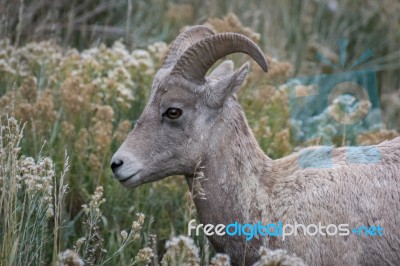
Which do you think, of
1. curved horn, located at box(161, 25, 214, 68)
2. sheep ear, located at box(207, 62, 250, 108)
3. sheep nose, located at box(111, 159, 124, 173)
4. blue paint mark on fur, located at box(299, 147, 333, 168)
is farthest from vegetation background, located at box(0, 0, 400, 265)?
curved horn, located at box(161, 25, 214, 68)

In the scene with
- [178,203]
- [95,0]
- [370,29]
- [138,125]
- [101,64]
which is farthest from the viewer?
[370,29]

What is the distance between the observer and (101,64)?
24.5 feet

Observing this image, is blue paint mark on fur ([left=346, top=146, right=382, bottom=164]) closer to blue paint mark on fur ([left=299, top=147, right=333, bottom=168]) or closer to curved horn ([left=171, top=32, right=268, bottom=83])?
blue paint mark on fur ([left=299, top=147, right=333, bottom=168])

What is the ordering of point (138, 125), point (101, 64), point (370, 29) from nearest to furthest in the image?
point (138, 125), point (101, 64), point (370, 29)

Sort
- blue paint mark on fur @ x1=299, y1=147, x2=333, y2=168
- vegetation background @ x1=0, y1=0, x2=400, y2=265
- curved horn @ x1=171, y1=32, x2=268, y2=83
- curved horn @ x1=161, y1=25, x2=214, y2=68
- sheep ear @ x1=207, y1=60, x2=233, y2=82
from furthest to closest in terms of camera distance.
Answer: sheep ear @ x1=207, y1=60, x2=233, y2=82
curved horn @ x1=161, y1=25, x2=214, y2=68
blue paint mark on fur @ x1=299, y1=147, x2=333, y2=168
curved horn @ x1=171, y1=32, x2=268, y2=83
vegetation background @ x1=0, y1=0, x2=400, y2=265

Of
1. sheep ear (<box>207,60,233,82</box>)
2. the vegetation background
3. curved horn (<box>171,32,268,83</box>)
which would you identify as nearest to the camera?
the vegetation background

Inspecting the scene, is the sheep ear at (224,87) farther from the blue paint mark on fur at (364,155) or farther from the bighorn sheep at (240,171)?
the blue paint mark on fur at (364,155)

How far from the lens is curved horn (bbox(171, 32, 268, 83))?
189 inches

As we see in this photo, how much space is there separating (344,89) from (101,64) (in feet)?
9.15

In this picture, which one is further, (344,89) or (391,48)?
(391,48)

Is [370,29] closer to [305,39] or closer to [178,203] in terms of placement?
[305,39]

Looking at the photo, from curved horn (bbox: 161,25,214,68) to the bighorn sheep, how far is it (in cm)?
25

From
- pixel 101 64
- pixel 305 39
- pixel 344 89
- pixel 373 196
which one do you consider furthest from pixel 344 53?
pixel 373 196

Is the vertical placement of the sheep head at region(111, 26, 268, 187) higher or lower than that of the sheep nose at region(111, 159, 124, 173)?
higher
